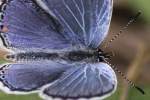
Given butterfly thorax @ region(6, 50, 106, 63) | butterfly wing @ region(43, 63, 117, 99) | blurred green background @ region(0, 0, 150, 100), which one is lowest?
blurred green background @ region(0, 0, 150, 100)

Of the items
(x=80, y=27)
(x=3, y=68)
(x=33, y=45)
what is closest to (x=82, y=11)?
(x=80, y=27)

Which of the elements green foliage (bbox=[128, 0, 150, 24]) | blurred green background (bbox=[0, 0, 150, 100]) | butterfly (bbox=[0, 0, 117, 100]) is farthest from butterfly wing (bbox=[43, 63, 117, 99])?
green foliage (bbox=[128, 0, 150, 24])

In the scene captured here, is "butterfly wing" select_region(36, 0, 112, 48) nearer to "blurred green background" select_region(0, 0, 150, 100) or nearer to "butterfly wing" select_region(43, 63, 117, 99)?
"butterfly wing" select_region(43, 63, 117, 99)

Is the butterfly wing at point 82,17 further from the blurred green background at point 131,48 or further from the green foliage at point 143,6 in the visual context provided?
the green foliage at point 143,6

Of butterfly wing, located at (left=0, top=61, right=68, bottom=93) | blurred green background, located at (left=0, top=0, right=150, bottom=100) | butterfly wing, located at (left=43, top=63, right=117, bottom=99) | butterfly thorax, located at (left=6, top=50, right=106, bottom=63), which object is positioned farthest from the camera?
blurred green background, located at (left=0, top=0, right=150, bottom=100)

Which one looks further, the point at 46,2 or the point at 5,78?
the point at 46,2

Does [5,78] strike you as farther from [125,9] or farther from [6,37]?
[125,9]

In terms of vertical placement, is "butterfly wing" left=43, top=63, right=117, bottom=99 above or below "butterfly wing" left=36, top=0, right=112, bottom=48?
below
